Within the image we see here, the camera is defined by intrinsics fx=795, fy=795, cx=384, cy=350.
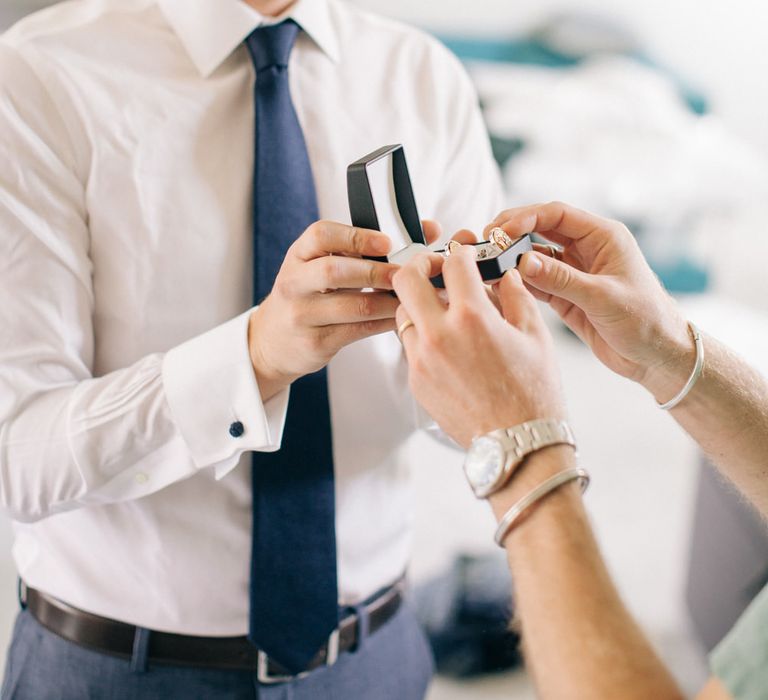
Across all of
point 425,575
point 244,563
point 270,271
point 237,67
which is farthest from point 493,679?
point 237,67

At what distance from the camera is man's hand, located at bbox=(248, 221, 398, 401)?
0.73 meters

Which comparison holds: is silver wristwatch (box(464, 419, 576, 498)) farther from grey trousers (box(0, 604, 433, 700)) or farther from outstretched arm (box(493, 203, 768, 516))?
grey trousers (box(0, 604, 433, 700))

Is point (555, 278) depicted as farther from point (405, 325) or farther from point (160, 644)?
point (160, 644)

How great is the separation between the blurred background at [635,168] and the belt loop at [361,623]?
1.56m

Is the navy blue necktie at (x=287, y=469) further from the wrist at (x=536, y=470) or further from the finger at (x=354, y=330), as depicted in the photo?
the wrist at (x=536, y=470)

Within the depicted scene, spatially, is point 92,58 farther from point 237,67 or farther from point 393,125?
point 393,125

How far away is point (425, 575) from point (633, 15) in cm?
237

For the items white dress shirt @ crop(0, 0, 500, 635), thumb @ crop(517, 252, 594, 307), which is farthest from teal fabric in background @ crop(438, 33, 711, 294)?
thumb @ crop(517, 252, 594, 307)

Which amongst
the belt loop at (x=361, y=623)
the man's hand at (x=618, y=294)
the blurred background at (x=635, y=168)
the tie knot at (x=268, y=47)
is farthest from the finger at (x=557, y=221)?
the blurred background at (x=635, y=168)

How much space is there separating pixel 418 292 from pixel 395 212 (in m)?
0.19

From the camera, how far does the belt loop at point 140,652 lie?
95cm

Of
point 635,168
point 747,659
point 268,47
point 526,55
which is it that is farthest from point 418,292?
point 635,168

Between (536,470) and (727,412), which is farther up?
→ (536,470)

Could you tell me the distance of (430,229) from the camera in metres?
0.87
